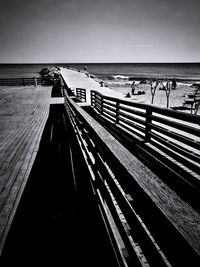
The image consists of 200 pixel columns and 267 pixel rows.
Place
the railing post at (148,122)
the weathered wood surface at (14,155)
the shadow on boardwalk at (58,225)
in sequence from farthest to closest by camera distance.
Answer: the railing post at (148,122)
the weathered wood surface at (14,155)
the shadow on boardwalk at (58,225)

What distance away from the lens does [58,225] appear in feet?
8.73

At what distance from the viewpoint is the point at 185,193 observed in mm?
2615

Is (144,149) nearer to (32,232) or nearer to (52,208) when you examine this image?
(52,208)

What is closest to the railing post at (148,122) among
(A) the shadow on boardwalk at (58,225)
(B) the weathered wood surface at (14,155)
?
(A) the shadow on boardwalk at (58,225)

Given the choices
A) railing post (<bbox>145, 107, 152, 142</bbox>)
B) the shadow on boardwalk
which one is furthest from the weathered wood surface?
railing post (<bbox>145, 107, 152, 142</bbox>)

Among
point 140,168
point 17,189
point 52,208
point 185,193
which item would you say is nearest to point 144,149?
point 185,193

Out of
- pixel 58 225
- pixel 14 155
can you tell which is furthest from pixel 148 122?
pixel 14 155

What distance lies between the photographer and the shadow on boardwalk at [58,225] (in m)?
2.18

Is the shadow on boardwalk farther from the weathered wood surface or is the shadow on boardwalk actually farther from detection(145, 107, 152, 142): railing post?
detection(145, 107, 152, 142): railing post

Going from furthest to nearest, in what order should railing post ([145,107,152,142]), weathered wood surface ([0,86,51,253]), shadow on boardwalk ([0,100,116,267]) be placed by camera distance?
Answer: railing post ([145,107,152,142]) → weathered wood surface ([0,86,51,253]) → shadow on boardwalk ([0,100,116,267])

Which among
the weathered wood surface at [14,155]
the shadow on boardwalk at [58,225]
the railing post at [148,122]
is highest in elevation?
the railing post at [148,122]

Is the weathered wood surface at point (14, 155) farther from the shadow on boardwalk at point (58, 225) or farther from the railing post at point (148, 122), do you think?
the railing post at point (148, 122)

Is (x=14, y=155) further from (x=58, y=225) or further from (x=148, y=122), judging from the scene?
(x=148, y=122)

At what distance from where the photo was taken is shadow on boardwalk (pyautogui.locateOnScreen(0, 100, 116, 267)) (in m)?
2.18
